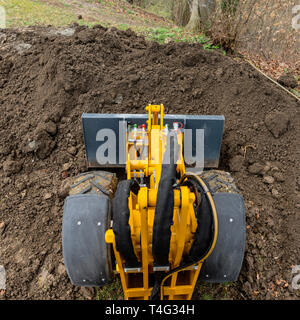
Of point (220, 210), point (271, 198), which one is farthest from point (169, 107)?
point (220, 210)

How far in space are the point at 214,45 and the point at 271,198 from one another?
172 inches

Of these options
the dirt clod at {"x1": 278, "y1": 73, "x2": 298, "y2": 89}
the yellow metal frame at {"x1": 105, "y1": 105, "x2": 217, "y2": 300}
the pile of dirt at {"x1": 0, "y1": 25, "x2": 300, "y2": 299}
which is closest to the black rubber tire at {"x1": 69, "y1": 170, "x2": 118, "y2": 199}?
the yellow metal frame at {"x1": 105, "y1": 105, "x2": 217, "y2": 300}

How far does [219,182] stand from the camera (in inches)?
120

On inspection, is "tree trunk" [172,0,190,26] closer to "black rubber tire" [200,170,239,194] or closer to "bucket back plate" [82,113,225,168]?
"bucket back plate" [82,113,225,168]

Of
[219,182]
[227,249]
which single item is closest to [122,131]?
[219,182]

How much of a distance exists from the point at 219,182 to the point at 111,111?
7.89 feet

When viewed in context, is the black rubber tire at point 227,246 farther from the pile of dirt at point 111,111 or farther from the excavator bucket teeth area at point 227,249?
the pile of dirt at point 111,111

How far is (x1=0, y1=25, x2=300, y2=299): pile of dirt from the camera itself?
10.4 feet

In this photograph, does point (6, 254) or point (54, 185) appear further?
point (54, 185)

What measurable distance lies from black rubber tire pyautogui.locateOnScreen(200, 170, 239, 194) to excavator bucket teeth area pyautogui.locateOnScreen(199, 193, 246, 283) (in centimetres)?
35

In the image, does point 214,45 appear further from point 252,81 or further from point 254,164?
point 254,164

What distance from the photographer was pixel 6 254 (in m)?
3.28

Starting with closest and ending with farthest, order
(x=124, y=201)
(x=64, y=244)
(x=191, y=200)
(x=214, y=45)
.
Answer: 1. (x=124, y=201)
2. (x=191, y=200)
3. (x=64, y=244)
4. (x=214, y=45)

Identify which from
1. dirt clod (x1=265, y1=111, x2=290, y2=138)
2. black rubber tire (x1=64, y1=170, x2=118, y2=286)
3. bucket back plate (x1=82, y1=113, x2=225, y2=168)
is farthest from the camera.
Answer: dirt clod (x1=265, y1=111, x2=290, y2=138)
